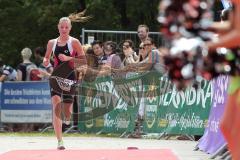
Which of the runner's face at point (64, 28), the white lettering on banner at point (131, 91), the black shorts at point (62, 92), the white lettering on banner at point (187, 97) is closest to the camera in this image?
the black shorts at point (62, 92)

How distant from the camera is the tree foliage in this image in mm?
30484

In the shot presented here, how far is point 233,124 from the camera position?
16.3ft

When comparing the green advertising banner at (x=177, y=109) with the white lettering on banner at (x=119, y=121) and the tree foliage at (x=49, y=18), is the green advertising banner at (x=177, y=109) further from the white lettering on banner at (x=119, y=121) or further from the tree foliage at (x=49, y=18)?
the tree foliage at (x=49, y=18)

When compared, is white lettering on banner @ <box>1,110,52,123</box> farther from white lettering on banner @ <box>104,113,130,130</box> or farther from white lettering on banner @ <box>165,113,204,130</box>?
white lettering on banner @ <box>165,113,204,130</box>

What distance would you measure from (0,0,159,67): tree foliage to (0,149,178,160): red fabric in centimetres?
2038

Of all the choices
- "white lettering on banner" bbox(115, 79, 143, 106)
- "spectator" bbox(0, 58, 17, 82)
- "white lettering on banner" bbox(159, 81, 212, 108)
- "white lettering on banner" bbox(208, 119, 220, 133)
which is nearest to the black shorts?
"white lettering on banner" bbox(208, 119, 220, 133)

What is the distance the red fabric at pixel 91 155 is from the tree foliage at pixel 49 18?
20378 mm

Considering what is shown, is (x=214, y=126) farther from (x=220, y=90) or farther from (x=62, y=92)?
(x=62, y=92)

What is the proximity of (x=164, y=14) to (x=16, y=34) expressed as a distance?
27907mm

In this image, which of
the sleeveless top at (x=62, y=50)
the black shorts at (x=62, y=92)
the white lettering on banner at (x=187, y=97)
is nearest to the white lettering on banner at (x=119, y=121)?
the white lettering on banner at (x=187, y=97)

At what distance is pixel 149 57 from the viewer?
44.7 ft

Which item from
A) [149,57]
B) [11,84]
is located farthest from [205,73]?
[11,84]

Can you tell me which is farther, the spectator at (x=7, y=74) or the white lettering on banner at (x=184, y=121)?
the spectator at (x=7, y=74)

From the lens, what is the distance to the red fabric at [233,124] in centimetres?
484
